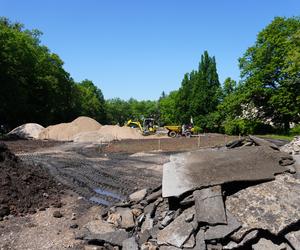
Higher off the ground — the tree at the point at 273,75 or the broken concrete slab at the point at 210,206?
the tree at the point at 273,75

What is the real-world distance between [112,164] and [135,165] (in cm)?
138

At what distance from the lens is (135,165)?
1730 centimetres

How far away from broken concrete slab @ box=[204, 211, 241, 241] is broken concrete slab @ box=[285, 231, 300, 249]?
817 mm

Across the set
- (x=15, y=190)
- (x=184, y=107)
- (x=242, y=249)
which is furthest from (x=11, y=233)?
(x=184, y=107)

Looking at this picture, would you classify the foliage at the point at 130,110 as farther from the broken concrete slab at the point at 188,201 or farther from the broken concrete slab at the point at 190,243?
the broken concrete slab at the point at 190,243

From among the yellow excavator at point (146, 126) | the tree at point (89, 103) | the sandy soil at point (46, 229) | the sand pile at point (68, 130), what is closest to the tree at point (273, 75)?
the yellow excavator at point (146, 126)

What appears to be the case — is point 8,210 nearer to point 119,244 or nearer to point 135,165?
point 119,244

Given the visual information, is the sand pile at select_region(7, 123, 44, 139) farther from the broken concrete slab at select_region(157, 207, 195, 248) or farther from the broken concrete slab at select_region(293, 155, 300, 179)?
the broken concrete slab at select_region(293, 155, 300, 179)

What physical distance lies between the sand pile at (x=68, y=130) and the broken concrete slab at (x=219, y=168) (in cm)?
3183

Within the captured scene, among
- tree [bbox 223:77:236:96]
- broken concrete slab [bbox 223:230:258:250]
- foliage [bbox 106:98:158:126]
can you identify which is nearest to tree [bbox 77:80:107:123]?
foliage [bbox 106:98:158:126]

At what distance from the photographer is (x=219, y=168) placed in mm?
7539

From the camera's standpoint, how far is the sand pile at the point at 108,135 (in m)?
35.0

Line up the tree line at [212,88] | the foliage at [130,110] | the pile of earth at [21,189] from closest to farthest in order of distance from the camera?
the pile of earth at [21,189] < the tree line at [212,88] < the foliage at [130,110]

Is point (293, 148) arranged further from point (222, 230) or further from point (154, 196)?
point (222, 230)
